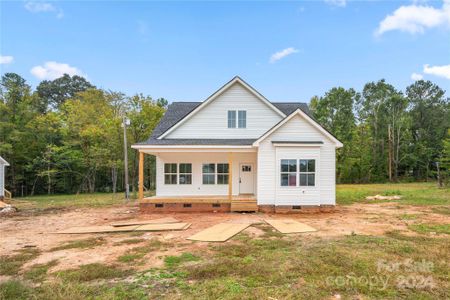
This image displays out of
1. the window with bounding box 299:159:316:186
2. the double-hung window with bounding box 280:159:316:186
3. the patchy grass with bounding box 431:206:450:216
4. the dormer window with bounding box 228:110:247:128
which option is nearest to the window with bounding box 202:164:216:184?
the dormer window with bounding box 228:110:247:128

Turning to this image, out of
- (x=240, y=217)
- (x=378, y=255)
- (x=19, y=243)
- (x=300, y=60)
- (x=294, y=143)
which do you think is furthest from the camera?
(x=300, y=60)

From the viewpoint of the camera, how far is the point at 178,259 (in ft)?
18.6

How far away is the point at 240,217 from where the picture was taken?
10.9 m

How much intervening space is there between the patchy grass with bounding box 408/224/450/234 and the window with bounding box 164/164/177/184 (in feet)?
34.4

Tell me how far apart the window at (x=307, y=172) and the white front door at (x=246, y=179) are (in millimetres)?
3380

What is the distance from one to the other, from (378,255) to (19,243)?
8.92 m

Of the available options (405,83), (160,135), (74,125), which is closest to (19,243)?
(160,135)

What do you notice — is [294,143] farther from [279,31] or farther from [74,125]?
[74,125]

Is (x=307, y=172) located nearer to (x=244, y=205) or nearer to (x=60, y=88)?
(x=244, y=205)

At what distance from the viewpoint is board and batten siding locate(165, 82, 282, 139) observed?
14.5 m

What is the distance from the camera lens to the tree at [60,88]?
151ft

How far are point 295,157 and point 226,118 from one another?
4.59 m

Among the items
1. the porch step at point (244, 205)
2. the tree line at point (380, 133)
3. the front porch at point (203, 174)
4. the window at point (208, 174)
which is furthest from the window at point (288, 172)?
the tree line at point (380, 133)

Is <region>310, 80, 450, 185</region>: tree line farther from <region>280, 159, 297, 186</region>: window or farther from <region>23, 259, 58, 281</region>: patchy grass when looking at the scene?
<region>23, 259, 58, 281</region>: patchy grass
